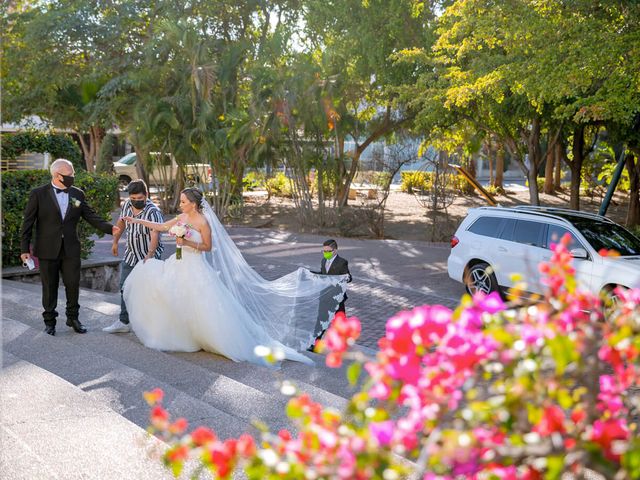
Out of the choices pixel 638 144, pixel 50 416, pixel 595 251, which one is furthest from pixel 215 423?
pixel 638 144

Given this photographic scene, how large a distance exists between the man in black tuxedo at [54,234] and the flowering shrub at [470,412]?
6.53m

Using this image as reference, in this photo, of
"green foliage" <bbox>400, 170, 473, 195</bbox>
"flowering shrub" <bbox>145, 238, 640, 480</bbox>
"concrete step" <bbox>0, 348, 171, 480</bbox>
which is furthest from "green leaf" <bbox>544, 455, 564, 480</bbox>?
"green foliage" <bbox>400, 170, 473, 195</bbox>

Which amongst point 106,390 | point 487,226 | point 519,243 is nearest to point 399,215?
point 487,226

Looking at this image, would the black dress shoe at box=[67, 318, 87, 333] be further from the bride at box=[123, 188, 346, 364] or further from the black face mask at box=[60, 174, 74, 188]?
the black face mask at box=[60, 174, 74, 188]

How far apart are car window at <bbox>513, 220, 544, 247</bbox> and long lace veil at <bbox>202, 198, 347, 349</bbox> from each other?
3.92 m

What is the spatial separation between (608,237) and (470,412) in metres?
10.1

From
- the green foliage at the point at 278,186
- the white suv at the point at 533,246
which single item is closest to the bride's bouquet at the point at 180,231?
the white suv at the point at 533,246

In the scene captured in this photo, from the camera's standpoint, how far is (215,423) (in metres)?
4.90

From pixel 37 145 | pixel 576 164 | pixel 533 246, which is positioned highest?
pixel 576 164

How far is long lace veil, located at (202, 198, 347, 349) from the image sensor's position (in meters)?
8.57

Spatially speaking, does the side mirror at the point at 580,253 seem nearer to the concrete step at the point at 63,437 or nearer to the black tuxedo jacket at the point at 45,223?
the black tuxedo jacket at the point at 45,223

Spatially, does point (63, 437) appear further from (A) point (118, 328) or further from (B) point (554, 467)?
(A) point (118, 328)

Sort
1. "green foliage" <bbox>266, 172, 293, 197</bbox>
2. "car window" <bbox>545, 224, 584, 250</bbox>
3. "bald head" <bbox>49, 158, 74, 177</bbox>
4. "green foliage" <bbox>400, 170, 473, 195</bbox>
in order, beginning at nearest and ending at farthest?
"bald head" <bbox>49, 158, 74, 177</bbox>
"car window" <bbox>545, 224, 584, 250</bbox>
"green foliage" <bbox>266, 172, 293, 197</bbox>
"green foliage" <bbox>400, 170, 473, 195</bbox>

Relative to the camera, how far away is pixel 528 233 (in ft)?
38.9
